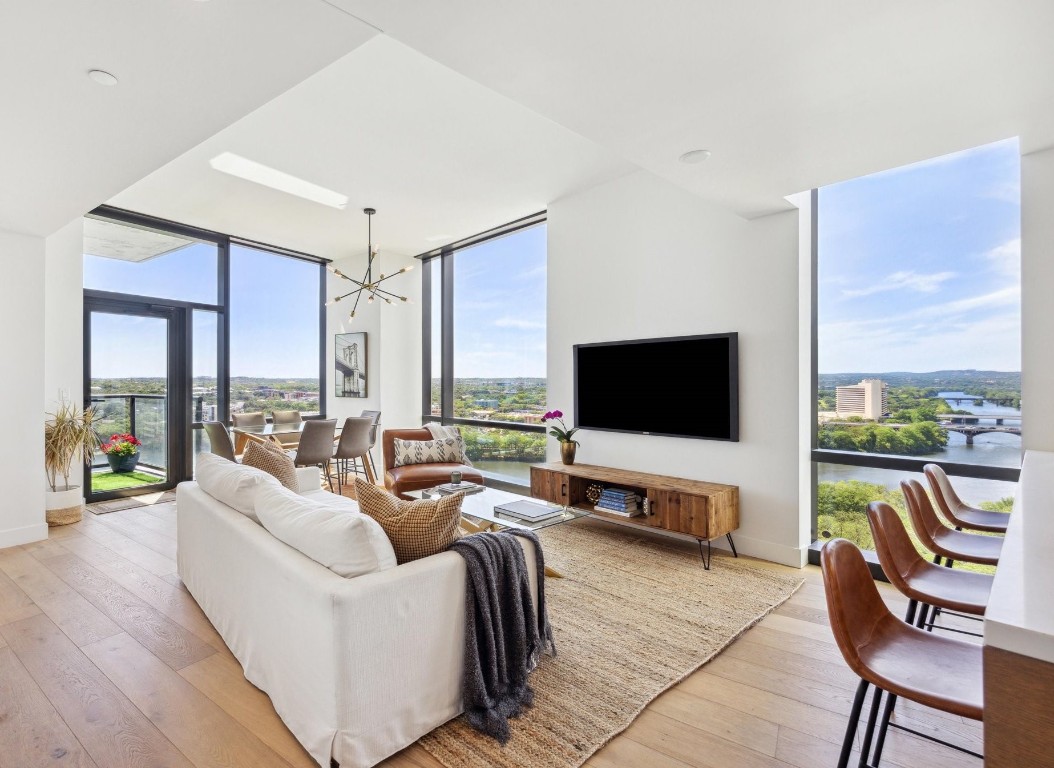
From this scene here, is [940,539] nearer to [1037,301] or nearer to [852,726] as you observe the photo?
[852,726]

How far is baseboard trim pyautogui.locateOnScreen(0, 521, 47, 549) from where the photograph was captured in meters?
3.88

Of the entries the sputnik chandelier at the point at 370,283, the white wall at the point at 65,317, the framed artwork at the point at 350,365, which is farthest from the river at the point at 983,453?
the white wall at the point at 65,317

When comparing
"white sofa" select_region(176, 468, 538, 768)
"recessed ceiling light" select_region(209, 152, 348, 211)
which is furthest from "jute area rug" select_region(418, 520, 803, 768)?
"recessed ceiling light" select_region(209, 152, 348, 211)

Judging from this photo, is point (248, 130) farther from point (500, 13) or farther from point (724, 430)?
point (724, 430)

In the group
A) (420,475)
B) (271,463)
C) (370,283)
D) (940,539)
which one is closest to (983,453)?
(940,539)

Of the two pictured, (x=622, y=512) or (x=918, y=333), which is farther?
(x=622, y=512)

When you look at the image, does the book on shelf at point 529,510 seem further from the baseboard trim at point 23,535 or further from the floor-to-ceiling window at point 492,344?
the baseboard trim at point 23,535

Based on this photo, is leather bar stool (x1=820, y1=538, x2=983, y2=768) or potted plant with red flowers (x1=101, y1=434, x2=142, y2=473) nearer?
leather bar stool (x1=820, y1=538, x2=983, y2=768)

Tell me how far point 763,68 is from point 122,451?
21.0 feet

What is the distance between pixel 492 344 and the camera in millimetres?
6020

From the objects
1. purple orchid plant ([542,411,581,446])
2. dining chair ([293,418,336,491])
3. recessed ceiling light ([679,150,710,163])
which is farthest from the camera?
dining chair ([293,418,336,491])

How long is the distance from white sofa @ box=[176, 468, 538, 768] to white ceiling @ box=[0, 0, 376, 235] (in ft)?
5.94

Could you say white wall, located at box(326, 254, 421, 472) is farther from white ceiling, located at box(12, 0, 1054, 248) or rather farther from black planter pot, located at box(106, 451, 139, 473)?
white ceiling, located at box(12, 0, 1054, 248)

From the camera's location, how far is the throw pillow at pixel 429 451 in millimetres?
4953
